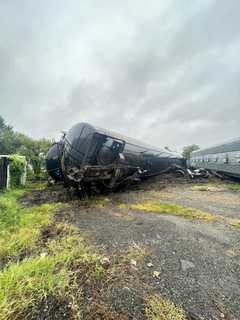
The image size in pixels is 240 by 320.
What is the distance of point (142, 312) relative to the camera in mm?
1699

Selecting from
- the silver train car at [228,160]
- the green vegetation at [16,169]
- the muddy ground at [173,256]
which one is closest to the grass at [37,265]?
the muddy ground at [173,256]

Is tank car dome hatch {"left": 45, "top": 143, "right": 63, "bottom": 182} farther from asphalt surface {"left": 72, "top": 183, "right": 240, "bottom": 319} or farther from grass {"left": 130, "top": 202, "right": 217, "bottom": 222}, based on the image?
grass {"left": 130, "top": 202, "right": 217, "bottom": 222}

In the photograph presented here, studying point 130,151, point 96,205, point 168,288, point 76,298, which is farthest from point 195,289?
point 130,151

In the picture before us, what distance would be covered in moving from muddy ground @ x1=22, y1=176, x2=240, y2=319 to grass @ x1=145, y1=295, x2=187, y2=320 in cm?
7

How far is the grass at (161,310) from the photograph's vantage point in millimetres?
1634

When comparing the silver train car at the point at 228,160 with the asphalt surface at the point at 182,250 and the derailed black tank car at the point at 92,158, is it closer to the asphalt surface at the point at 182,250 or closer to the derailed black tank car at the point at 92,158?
the asphalt surface at the point at 182,250

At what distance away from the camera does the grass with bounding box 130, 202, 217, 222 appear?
4.42 m

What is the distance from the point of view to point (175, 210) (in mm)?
4965

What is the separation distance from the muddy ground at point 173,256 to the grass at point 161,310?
0.07 meters

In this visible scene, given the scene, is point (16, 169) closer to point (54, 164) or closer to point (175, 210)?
point (54, 164)

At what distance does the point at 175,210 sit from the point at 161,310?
11.2 feet

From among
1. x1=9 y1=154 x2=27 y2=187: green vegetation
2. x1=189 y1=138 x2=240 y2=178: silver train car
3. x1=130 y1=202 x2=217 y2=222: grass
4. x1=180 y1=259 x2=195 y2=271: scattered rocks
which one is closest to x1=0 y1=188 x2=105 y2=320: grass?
x1=180 y1=259 x2=195 y2=271: scattered rocks

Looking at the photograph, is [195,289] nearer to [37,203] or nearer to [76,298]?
[76,298]

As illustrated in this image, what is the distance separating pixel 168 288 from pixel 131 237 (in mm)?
1297
